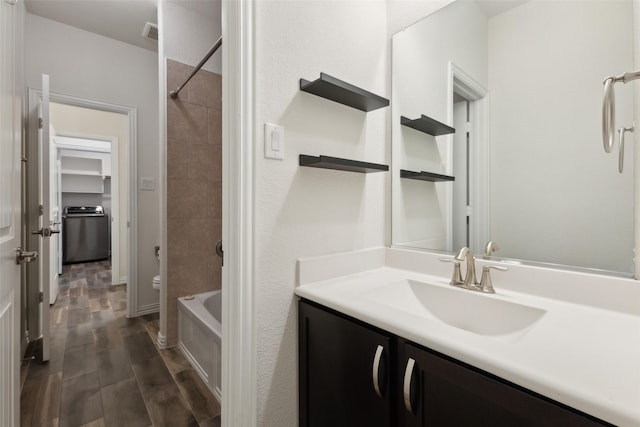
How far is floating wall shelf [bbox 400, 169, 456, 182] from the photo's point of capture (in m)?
1.29

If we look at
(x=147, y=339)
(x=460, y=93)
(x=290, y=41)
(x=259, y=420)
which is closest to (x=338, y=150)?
(x=290, y=41)

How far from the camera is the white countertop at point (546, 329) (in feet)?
1.58

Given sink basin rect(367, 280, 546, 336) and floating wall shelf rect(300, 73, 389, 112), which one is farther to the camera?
floating wall shelf rect(300, 73, 389, 112)

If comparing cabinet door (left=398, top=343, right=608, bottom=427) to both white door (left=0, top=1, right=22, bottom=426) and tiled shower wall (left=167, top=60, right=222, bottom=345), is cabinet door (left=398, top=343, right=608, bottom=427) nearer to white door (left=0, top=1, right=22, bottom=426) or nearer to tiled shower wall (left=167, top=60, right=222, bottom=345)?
white door (left=0, top=1, right=22, bottom=426)

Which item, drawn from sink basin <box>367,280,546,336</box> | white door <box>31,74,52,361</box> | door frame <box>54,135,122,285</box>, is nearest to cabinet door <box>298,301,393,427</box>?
sink basin <box>367,280,546,336</box>

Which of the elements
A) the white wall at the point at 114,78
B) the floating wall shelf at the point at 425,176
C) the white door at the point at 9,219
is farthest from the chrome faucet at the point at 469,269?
the white wall at the point at 114,78

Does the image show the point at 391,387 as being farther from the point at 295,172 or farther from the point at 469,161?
the point at 469,161

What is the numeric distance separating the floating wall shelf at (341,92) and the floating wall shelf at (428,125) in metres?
0.22

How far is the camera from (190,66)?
92.5 inches

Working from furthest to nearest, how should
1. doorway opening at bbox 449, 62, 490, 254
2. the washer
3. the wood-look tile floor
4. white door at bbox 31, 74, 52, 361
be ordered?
the washer → white door at bbox 31, 74, 52, 361 → the wood-look tile floor → doorway opening at bbox 449, 62, 490, 254

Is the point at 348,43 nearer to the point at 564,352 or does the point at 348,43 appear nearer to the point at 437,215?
the point at 437,215

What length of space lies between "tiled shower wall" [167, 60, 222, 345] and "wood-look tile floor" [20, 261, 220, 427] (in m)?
0.33

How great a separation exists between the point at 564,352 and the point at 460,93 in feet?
3.34

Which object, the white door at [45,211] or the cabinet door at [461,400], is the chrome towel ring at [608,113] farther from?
the white door at [45,211]
